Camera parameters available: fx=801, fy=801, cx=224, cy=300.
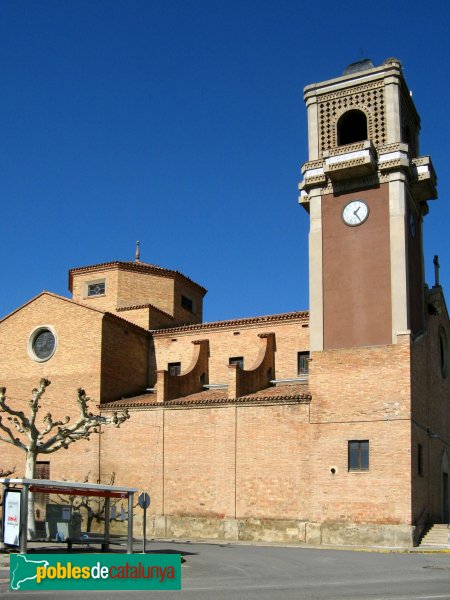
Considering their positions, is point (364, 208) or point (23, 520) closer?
point (23, 520)

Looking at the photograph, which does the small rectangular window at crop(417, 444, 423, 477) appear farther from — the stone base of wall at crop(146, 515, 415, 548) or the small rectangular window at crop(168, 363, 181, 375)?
the small rectangular window at crop(168, 363, 181, 375)

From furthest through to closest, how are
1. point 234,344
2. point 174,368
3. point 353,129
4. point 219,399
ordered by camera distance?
point 174,368 < point 234,344 < point 353,129 < point 219,399

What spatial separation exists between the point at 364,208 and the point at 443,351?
886 cm

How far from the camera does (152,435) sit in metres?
33.8

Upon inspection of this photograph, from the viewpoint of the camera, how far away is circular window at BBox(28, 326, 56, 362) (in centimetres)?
3697

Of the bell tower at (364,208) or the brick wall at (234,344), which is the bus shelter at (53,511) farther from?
the brick wall at (234,344)

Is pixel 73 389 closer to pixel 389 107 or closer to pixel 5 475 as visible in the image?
pixel 5 475

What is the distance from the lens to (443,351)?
36219mm

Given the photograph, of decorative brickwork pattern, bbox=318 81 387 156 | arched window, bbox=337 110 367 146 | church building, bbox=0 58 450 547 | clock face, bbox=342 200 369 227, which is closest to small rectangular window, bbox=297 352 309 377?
church building, bbox=0 58 450 547

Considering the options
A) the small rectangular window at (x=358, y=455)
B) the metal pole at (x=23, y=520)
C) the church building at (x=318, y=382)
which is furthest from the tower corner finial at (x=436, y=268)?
the metal pole at (x=23, y=520)

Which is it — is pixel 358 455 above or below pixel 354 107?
below

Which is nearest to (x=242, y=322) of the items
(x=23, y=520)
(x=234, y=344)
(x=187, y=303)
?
(x=234, y=344)

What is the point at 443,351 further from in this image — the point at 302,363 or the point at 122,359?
the point at 122,359
